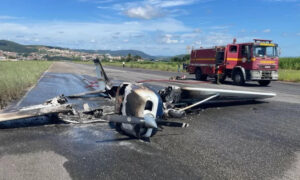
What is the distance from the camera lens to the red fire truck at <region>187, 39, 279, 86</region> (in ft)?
60.5

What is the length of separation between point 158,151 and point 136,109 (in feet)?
3.23

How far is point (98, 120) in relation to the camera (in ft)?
23.5

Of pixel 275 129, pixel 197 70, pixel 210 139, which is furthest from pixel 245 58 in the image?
pixel 210 139

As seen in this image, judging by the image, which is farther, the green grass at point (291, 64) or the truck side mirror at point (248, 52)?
the green grass at point (291, 64)

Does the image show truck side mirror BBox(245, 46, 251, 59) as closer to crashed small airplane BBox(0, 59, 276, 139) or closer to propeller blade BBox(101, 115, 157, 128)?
crashed small airplane BBox(0, 59, 276, 139)

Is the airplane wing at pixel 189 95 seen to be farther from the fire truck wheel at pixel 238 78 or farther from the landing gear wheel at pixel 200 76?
the landing gear wheel at pixel 200 76

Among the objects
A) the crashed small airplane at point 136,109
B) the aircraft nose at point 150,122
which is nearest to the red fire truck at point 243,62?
the crashed small airplane at point 136,109

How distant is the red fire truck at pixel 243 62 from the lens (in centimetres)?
1845

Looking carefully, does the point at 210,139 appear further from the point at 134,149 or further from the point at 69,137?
the point at 69,137

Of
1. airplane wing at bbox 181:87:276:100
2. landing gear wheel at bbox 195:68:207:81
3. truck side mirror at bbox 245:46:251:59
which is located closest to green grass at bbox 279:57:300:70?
landing gear wheel at bbox 195:68:207:81

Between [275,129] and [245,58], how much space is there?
1323cm

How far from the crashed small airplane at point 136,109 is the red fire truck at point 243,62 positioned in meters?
9.17

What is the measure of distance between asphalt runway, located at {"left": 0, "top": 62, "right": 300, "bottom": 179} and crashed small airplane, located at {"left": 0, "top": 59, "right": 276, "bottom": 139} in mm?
351

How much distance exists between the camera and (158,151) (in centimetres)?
496
